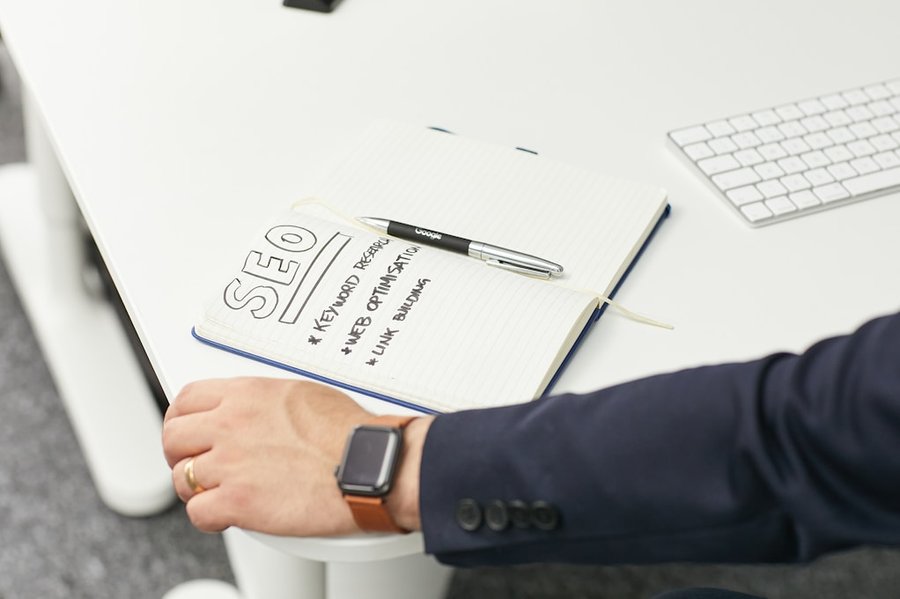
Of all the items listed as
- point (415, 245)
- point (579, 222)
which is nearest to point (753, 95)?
point (579, 222)

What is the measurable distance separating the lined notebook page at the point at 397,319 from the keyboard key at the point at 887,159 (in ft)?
1.04

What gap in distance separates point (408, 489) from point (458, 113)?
379mm

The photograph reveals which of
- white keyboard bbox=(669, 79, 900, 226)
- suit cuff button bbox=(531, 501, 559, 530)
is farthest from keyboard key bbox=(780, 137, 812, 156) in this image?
suit cuff button bbox=(531, 501, 559, 530)

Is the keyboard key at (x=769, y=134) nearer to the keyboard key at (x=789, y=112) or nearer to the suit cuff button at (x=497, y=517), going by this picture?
A: the keyboard key at (x=789, y=112)

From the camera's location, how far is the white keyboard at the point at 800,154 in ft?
2.55

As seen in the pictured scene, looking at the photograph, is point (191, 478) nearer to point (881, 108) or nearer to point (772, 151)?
point (772, 151)

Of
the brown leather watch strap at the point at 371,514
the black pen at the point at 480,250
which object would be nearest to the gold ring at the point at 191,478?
the brown leather watch strap at the point at 371,514

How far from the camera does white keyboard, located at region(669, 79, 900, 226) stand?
30.6 inches

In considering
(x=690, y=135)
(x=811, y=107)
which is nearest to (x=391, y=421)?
(x=690, y=135)

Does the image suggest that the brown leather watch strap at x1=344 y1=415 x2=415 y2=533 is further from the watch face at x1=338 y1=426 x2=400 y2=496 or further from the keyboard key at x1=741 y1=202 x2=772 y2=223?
the keyboard key at x1=741 y1=202 x2=772 y2=223

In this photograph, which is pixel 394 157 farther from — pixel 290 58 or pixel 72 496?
pixel 72 496

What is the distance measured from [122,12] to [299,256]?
1.35 ft

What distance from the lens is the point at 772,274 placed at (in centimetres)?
72

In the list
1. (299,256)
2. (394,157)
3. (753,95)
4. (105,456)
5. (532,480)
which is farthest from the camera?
(105,456)
